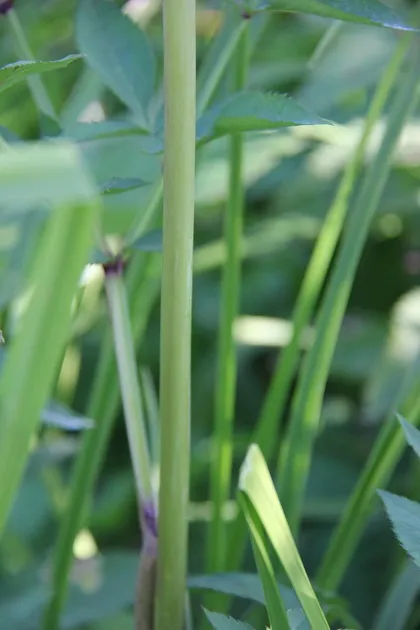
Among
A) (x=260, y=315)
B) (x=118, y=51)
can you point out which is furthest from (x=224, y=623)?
(x=260, y=315)

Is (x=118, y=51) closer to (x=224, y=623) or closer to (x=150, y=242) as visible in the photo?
(x=150, y=242)

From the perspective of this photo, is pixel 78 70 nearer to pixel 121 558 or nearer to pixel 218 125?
pixel 121 558

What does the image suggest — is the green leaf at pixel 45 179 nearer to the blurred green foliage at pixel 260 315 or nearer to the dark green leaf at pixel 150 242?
the dark green leaf at pixel 150 242

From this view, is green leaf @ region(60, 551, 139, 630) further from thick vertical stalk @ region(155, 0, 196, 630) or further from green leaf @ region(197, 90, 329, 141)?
green leaf @ region(197, 90, 329, 141)

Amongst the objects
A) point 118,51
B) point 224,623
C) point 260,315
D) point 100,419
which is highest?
point 260,315

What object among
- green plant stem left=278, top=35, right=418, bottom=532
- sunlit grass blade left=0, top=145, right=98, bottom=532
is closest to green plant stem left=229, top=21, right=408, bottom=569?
green plant stem left=278, top=35, right=418, bottom=532

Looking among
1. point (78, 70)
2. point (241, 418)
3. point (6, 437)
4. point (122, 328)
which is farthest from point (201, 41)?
A: point (6, 437)
